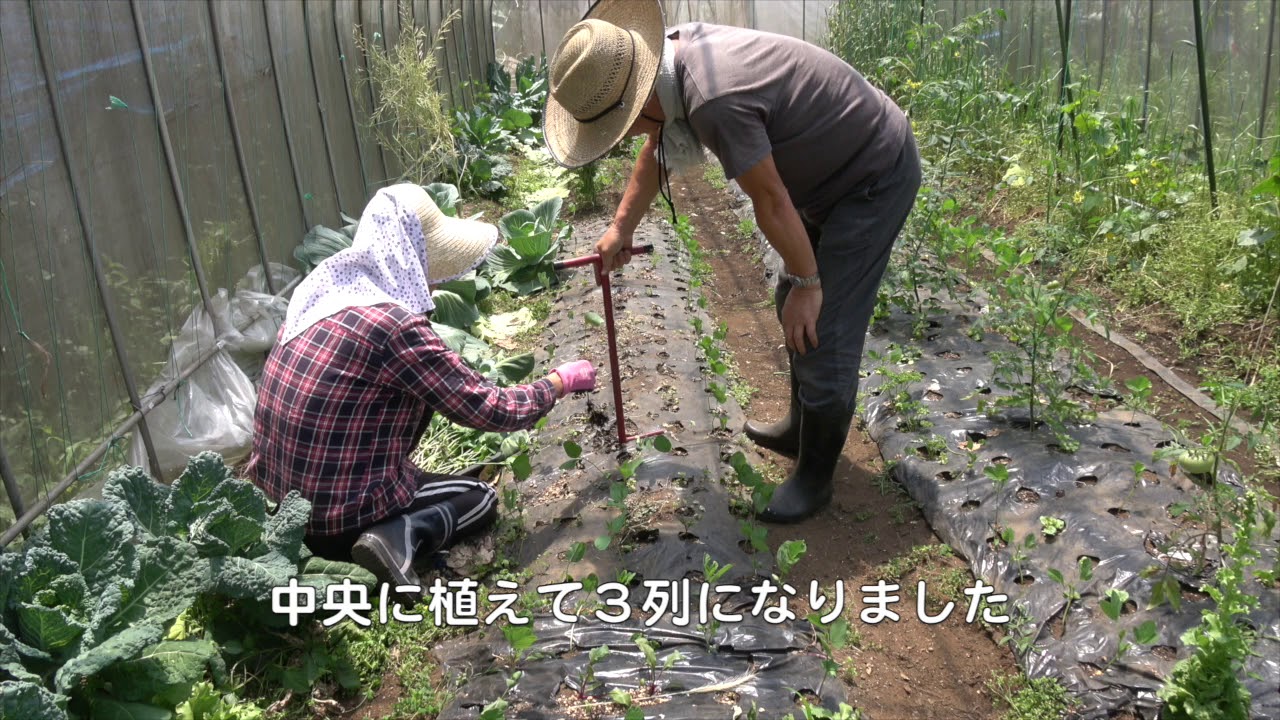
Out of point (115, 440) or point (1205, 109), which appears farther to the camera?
point (1205, 109)

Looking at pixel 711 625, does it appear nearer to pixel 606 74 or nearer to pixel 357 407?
pixel 357 407

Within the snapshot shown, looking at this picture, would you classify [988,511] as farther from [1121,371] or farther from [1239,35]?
[1239,35]

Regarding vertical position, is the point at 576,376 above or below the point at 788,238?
below

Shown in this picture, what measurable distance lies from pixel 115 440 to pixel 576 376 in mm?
1440

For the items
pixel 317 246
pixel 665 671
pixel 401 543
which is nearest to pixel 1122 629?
pixel 665 671

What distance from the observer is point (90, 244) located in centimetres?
295

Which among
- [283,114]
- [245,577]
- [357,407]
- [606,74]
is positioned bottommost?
[245,577]

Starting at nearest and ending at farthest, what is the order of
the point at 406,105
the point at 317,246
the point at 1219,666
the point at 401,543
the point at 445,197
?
the point at 1219,666 < the point at 401,543 < the point at 317,246 < the point at 445,197 < the point at 406,105

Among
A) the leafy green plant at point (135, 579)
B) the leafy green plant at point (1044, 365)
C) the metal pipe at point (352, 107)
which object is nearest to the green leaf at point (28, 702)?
the leafy green plant at point (135, 579)

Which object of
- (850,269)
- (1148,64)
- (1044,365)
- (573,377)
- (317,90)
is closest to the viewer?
(850,269)

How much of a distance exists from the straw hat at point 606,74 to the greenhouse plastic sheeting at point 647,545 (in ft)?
3.37

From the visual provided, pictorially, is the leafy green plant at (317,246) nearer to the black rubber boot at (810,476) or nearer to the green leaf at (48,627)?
the black rubber boot at (810,476)

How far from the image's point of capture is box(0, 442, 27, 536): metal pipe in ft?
8.23

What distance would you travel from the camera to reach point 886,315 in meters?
4.18
